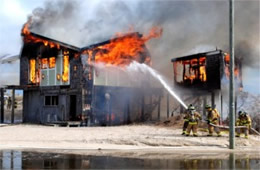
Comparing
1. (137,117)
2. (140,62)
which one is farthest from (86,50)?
(137,117)

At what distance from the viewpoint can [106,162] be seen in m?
10.5

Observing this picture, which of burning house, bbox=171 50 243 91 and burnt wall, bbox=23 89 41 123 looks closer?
burning house, bbox=171 50 243 91

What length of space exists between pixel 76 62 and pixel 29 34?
201 inches

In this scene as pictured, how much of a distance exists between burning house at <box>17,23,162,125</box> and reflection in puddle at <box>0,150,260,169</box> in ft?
45.8

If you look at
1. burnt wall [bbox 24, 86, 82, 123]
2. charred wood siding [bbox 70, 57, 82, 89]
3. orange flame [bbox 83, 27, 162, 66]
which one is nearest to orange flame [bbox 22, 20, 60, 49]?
charred wood siding [bbox 70, 57, 82, 89]

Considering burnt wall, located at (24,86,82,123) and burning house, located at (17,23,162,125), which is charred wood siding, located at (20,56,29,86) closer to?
burning house, located at (17,23,162,125)

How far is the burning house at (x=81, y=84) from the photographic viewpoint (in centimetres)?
2566

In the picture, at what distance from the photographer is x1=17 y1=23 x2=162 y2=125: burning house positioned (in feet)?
84.2

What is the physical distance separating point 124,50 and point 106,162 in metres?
17.2

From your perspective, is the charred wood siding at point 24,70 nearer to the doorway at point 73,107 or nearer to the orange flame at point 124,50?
the doorway at point 73,107

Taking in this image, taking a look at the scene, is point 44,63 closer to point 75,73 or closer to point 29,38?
point 29,38

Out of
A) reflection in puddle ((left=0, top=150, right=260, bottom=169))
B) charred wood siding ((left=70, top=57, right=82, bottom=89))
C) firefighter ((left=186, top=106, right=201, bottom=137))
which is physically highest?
charred wood siding ((left=70, top=57, right=82, bottom=89))

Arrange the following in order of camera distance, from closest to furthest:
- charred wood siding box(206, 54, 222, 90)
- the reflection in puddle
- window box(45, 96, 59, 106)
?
the reflection in puddle, charred wood siding box(206, 54, 222, 90), window box(45, 96, 59, 106)

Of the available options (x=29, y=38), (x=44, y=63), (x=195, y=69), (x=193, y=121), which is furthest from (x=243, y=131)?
(x=29, y=38)
